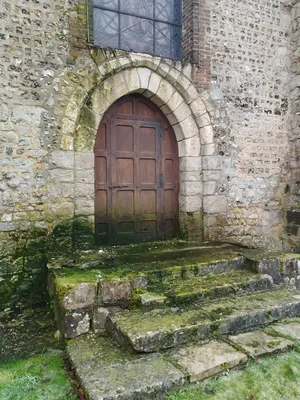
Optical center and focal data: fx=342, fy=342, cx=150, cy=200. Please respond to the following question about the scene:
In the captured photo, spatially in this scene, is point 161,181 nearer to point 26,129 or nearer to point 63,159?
point 63,159

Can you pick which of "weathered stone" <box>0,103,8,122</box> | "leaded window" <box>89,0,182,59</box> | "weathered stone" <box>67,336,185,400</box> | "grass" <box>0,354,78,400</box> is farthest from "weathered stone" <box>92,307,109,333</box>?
"leaded window" <box>89,0,182,59</box>

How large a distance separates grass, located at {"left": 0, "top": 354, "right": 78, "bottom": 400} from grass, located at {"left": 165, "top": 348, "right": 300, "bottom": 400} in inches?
31.7

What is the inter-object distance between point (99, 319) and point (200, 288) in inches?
42.4

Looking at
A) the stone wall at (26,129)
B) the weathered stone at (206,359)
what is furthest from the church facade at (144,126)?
the weathered stone at (206,359)

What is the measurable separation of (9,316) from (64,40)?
3483 mm

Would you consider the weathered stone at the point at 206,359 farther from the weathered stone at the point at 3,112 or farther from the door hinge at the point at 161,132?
the door hinge at the point at 161,132

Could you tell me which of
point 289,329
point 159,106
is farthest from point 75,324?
point 159,106

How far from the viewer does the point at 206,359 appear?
2.65m

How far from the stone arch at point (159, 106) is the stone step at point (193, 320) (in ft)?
6.33

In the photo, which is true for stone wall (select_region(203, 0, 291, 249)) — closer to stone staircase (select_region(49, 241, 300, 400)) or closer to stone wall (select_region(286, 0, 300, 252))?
stone wall (select_region(286, 0, 300, 252))

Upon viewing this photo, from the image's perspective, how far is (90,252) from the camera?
4.45 meters

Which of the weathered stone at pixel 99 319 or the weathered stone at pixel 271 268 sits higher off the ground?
the weathered stone at pixel 271 268

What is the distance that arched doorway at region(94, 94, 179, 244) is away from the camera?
16.4 feet

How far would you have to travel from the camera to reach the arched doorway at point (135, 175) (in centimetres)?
501
